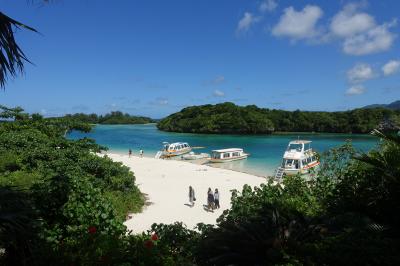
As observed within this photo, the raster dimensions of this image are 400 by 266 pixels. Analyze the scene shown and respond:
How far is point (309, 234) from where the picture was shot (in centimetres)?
544

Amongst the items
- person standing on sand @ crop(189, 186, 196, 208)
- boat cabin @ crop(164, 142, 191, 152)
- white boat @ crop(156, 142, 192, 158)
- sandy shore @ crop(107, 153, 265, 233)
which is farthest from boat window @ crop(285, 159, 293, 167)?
boat cabin @ crop(164, 142, 191, 152)

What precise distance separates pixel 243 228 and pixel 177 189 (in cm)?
1725

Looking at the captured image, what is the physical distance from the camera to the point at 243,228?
5.43 m

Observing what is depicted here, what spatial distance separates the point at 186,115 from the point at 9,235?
373 feet

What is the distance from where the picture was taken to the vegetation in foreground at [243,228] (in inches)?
178

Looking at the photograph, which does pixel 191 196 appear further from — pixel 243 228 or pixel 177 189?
pixel 243 228

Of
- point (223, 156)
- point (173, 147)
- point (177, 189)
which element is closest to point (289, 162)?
point (223, 156)

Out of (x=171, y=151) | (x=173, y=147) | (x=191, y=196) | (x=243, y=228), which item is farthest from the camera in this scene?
(x=173, y=147)

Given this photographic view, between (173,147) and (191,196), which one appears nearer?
(191,196)

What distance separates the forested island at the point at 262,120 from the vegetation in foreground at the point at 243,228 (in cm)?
9259

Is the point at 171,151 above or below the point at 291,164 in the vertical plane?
above

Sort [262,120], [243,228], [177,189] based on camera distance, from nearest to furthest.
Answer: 1. [243,228]
2. [177,189]
3. [262,120]

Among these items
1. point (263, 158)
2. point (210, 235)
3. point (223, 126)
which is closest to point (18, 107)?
point (210, 235)

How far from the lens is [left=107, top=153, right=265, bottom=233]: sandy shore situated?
14945 mm
